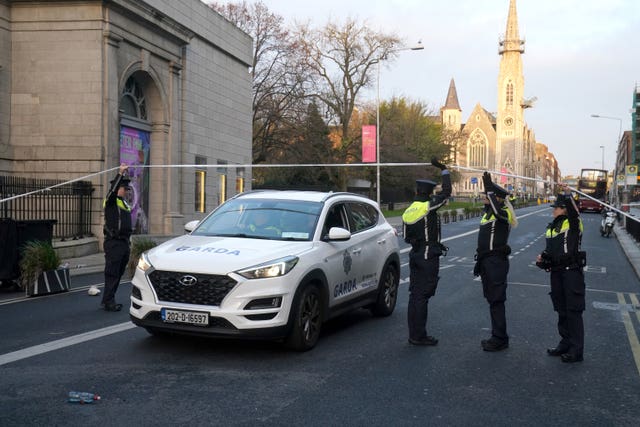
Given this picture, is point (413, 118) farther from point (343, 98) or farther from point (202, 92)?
point (202, 92)

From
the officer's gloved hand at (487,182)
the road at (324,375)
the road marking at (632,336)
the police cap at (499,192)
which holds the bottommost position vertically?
the road marking at (632,336)

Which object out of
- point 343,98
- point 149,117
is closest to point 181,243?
point 149,117

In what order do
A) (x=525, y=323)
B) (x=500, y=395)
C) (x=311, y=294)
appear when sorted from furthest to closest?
(x=525, y=323)
(x=311, y=294)
(x=500, y=395)

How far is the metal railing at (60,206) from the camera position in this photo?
17.8 meters

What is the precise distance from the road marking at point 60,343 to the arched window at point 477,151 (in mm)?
143501

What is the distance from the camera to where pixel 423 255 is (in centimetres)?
740

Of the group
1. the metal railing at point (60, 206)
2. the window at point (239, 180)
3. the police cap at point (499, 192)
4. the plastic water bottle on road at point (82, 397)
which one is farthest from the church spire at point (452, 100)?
the plastic water bottle on road at point (82, 397)

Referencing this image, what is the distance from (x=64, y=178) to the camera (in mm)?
19656

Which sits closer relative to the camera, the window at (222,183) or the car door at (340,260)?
the car door at (340,260)

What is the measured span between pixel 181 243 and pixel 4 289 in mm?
5792

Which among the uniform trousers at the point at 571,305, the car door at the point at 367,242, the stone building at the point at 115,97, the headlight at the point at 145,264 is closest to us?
the headlight at the point at 145,264

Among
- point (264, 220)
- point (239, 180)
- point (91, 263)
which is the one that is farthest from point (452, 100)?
point (264, 220)

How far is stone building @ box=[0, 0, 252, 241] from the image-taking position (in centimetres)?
1964

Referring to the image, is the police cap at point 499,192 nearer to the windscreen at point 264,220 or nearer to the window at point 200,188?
the windscreen at point 264,220
